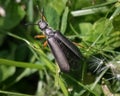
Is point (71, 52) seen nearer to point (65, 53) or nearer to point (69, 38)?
point (65, 53)

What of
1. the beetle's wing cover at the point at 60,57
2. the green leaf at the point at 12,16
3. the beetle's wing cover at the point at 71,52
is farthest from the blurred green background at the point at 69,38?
the beetle's wing cover at the point at 60,57

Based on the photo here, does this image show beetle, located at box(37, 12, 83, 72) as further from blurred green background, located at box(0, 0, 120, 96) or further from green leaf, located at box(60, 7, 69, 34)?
green leaf, located at box(60, 7, 69, 34)

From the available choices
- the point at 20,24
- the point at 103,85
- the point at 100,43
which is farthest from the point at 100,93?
the point at 20,24

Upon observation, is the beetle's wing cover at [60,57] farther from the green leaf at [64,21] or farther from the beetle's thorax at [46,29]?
the green leaf at [64,21]

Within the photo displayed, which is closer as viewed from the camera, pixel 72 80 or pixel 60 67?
pixel 60 67

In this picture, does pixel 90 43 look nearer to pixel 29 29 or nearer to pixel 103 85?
pixel 103 85

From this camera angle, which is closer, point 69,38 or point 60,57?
point 60,57

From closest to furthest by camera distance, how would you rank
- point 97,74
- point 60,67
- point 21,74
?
Result: point 60,67 < point 97,74 < point 21,74

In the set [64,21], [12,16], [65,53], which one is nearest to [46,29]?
[64,21]
